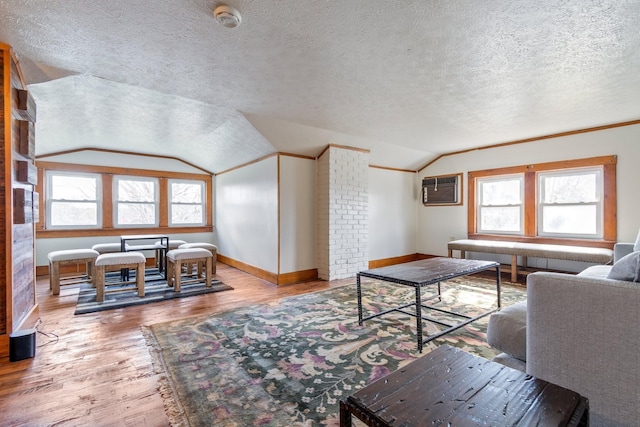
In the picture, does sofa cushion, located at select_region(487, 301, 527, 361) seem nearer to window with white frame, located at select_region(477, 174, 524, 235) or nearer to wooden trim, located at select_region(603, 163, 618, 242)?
wooden trim, located at select_region(603, 163, 618, 242)

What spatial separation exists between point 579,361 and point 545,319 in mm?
185

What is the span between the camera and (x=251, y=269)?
518cm

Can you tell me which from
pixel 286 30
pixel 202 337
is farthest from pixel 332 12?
pixel 202 337

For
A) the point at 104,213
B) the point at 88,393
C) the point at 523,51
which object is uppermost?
the point at 523,51

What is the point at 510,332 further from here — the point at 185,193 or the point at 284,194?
the point at 185,193

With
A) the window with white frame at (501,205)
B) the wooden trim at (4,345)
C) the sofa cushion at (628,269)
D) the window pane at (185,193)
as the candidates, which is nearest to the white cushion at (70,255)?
the wooden trim at (4,345)

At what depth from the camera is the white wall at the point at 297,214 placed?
4512 millimetres

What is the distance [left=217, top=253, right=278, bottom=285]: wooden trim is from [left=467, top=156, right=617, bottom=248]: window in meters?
3.79

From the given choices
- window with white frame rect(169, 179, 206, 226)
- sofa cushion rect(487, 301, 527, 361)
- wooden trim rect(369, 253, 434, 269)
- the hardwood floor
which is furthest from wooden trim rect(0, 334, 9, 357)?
wooden trim rect(369, 253, 434, 269)

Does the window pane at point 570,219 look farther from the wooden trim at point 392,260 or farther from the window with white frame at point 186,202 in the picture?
the window with white frame at point 186,202

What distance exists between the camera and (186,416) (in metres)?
1.53

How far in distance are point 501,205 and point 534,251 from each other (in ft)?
4.18

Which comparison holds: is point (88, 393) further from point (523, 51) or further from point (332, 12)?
point (523, 51)

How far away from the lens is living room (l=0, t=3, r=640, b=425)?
2209 millimetres
